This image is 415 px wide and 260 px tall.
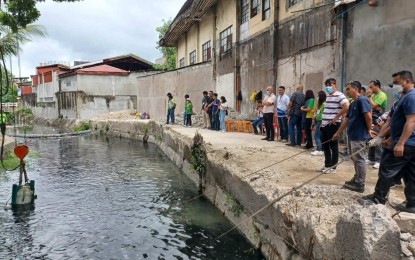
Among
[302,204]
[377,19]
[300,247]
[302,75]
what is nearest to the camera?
[300,247]

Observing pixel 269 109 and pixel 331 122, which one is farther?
pixel 269 109

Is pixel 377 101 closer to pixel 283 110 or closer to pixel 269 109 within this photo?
pixel 283 110

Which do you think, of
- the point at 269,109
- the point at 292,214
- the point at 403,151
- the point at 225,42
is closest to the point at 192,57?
the point at 225,42

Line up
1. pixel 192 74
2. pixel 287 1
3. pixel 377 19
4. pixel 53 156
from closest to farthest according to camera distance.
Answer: pixel 377 19 → pixel 287 1 → pixel 53 156 → pixel 192 74

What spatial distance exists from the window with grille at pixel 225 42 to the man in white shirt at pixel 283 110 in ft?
27.4

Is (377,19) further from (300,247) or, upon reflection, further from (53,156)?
(53,156)

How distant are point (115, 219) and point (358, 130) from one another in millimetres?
5369

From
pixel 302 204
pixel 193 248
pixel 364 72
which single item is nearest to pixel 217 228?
pixel 193 248

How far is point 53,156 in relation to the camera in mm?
17859

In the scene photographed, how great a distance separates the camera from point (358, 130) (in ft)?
19.0

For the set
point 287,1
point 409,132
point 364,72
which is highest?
point 287,1

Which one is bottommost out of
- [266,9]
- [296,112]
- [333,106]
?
[296,112]

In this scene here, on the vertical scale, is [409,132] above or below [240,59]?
below

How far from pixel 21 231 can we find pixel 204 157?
4799 millimetres
